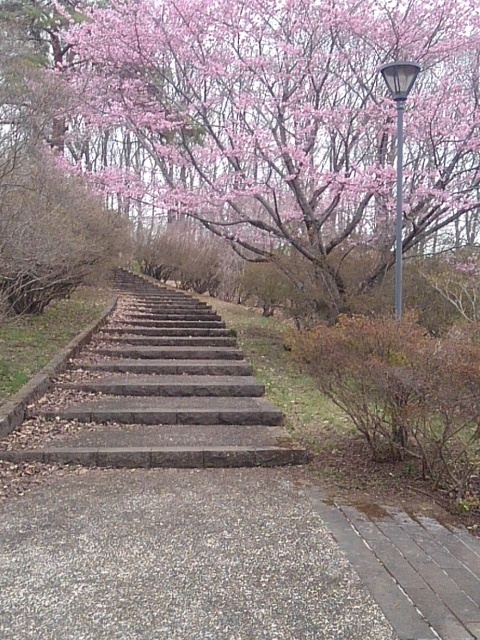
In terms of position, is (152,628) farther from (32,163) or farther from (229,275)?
(229,275)

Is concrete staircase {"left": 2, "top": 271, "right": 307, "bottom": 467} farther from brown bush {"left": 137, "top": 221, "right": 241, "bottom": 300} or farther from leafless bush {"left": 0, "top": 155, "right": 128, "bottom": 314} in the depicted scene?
brown bush {"left": 137, "top": 221, "right": 241, "bottom": 300}

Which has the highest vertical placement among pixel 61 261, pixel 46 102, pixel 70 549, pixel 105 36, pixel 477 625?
Result: pixel 105 36

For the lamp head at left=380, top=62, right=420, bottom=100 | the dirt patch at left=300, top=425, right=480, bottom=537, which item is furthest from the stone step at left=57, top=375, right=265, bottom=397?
the lamp head at left=380, top=62, right=420, bottom=100

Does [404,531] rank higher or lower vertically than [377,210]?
lower

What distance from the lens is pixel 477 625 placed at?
2.65m

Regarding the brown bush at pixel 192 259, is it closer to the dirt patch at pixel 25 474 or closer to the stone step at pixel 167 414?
the stone step at pixel 167 414

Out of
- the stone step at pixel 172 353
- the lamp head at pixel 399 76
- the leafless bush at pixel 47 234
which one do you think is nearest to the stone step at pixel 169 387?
the stone step at pixel 172 353

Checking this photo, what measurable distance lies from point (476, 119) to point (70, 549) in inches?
303

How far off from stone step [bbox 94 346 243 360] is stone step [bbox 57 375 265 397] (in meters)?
1.44

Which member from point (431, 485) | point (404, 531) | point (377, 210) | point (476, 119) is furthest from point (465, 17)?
point (404, 531)

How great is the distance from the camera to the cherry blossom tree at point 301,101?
8719mm

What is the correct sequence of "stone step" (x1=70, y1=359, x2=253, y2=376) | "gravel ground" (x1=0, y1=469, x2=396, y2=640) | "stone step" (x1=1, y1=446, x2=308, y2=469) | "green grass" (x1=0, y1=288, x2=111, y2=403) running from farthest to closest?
1. "stone step" (x1=70, y1=359, x2=253, y2=376)
2. "green grass" (x1=0, y1=288, x2=111, y2=403)
3. "stone step" (x1=1, y1=446, x2=308, y2=469)
4. "gravel ground" (x1=0, y1=469, x2=396, y2=640)

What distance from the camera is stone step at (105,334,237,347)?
9.76 meters

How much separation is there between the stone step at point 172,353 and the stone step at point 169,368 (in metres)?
0.47
